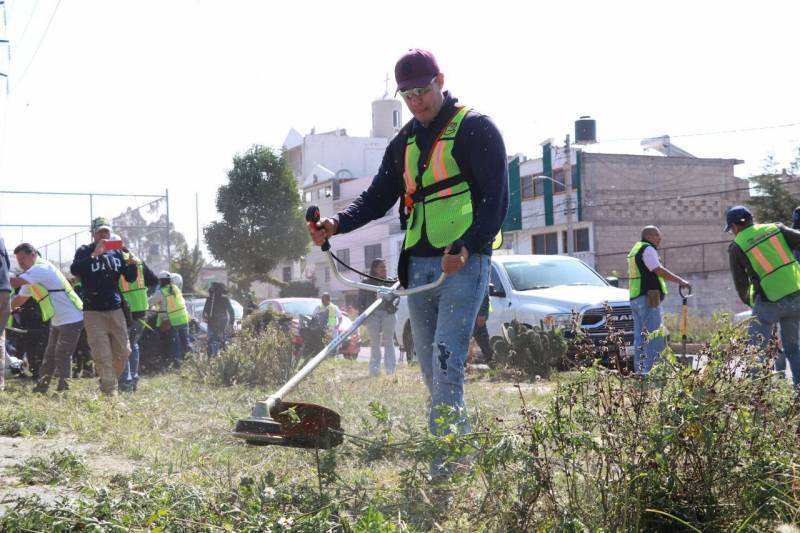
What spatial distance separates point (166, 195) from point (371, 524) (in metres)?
24.8

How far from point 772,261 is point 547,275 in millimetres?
5078

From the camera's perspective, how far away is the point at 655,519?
263 centimetres

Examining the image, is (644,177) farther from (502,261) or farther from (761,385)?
(761,385)

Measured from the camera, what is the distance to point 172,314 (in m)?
14.3

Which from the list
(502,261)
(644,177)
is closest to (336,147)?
(644,177)

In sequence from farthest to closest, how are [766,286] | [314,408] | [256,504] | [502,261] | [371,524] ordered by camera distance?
[502,261], [766,286], [314,408], [256,504], [371,524]

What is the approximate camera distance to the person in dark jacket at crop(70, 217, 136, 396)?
8891mm

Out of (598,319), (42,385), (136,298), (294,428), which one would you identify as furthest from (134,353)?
(294,428)

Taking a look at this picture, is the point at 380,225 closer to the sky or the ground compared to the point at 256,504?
closer to the sky

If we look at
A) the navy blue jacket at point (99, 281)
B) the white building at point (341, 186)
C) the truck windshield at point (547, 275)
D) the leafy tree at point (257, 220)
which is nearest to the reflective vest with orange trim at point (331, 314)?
the truck windshield at point (547, 275)

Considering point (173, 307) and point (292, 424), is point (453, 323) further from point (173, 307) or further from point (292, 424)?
point (173, 307)

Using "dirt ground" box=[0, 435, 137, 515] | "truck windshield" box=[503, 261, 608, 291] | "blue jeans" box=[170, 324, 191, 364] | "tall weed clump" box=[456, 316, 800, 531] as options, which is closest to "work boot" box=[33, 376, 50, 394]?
"dirt ground" box=[0, 435, 137, 515]

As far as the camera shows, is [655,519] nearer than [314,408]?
Yes

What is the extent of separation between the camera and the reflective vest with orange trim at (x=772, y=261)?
7.42 metres
